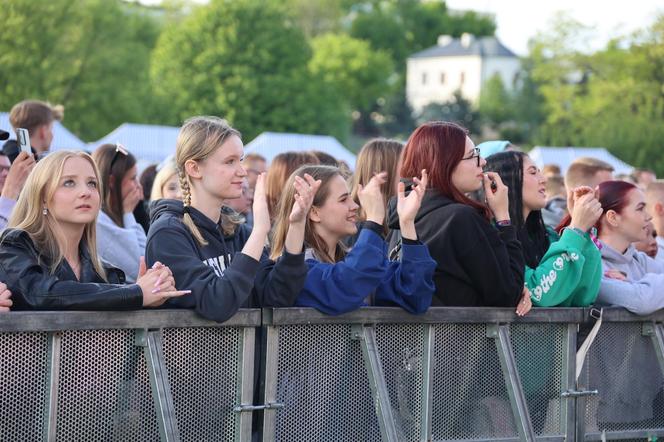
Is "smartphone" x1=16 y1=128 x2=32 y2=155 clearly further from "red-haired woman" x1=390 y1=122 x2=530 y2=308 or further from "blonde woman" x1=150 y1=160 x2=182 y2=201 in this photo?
"red-haired woman" x1=390 y1=122 x2=530 y2=308

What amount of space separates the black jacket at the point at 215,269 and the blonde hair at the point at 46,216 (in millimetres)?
328

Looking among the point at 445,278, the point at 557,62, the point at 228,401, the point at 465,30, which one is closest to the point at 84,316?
the point at 228,401

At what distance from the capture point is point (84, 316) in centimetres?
444

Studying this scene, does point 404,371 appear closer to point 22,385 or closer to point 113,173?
point 22,385

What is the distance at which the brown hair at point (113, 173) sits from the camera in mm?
8031

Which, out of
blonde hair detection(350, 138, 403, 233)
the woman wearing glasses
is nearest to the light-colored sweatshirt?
the woman wearing glasses

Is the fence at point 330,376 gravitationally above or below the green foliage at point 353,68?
above

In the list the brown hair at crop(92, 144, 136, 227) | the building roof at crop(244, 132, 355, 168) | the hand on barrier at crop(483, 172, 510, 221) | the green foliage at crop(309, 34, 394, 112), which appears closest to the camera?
the hand on barrier at crop(483, 172, 510, 221)

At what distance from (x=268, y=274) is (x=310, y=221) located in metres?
0.68

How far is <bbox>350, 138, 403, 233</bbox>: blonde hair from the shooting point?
7.59 m

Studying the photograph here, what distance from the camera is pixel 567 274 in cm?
596

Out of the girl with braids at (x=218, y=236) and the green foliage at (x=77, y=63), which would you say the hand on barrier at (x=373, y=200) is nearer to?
the girl with braids at (x=218, y=236)

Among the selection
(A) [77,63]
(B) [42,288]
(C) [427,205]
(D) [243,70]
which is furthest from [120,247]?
(D) [243,70]

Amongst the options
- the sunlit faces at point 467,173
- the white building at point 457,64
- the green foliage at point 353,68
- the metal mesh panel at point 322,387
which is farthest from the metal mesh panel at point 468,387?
the white building at point 457,64
